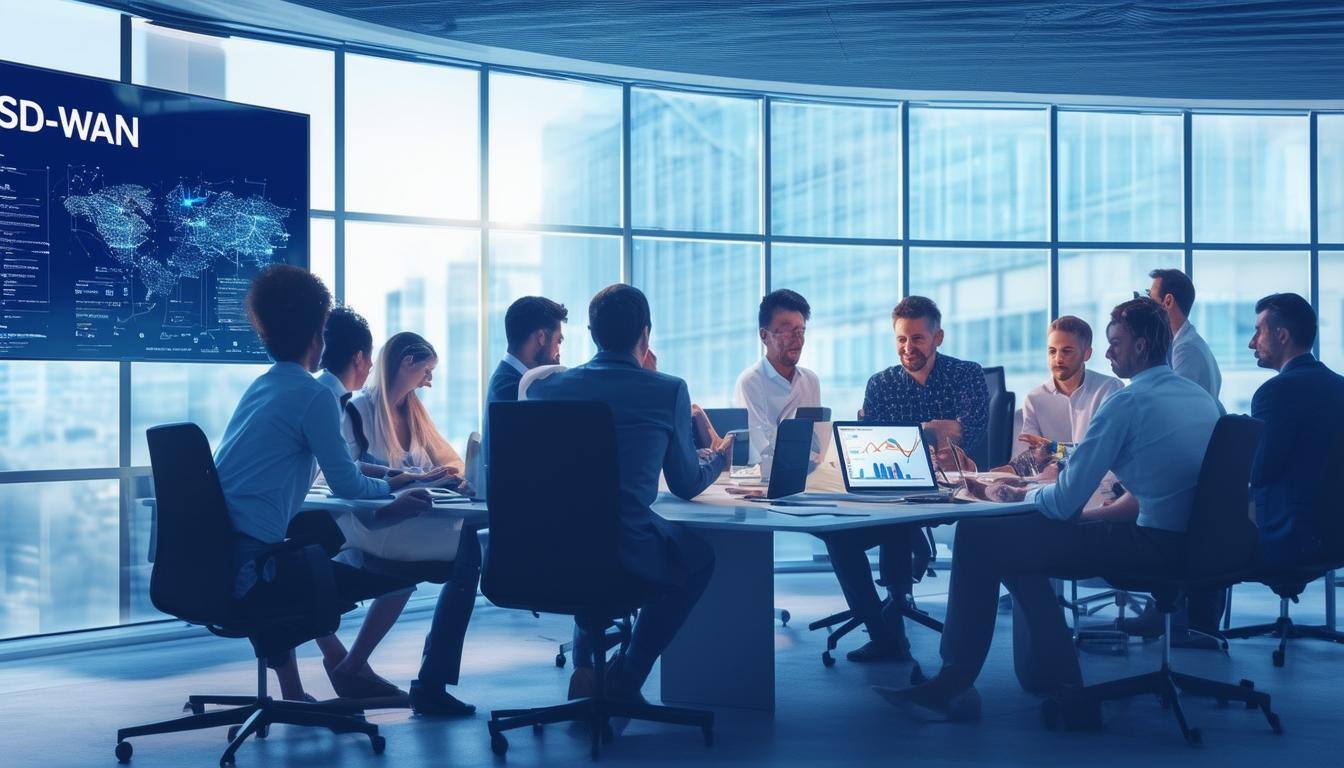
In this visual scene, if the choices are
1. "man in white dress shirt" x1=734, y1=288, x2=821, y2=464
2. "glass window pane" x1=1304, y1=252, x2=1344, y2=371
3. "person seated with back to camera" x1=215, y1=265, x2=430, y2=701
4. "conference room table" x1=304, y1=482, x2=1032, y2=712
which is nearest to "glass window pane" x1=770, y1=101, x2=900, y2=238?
"man in white dress shirt" x1=734, y1=288, x2=821, y2=464

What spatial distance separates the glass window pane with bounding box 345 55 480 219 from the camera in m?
7.31

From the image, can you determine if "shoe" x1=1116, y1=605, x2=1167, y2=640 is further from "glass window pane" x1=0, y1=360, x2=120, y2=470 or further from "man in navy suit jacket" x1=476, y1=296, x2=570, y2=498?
"glass window pane" x1=0, y1=360, x2=120, y2=470

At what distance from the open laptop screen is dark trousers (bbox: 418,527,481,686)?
1.45 m

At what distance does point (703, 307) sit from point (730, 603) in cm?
420

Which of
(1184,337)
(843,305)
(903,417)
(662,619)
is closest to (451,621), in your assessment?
(662,619)

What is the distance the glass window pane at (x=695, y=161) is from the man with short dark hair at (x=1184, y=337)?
330 centimetres

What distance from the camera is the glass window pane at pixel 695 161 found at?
27.3 feet

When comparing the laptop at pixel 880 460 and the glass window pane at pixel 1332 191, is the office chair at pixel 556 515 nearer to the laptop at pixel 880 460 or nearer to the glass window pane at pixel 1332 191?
the laptop at pixel 880 460

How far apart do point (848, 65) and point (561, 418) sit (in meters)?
4.79

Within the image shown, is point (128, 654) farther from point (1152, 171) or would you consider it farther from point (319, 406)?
point (1152, 171)

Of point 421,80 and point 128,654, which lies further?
point 421,80

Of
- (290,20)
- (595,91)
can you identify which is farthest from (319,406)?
(595,91)

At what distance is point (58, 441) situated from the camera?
6.34 m

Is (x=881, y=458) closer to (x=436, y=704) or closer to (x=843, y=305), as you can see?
(x=436, y=704)
